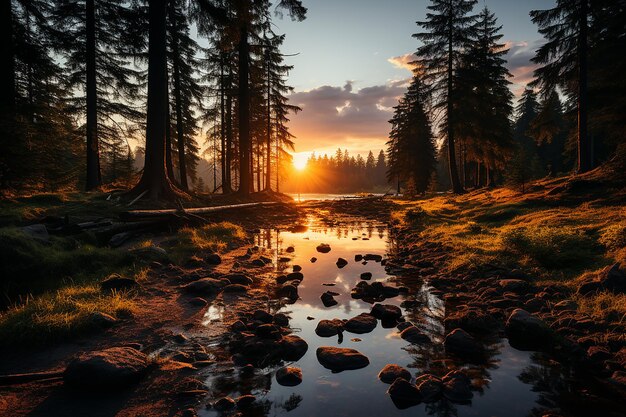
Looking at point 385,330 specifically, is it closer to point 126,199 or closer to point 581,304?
point 581,304

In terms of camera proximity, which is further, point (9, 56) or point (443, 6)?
point (443, 6)

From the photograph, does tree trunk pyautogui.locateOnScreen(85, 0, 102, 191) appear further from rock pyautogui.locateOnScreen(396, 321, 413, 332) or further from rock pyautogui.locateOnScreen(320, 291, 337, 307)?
rock pyautogui.locateOnScreen(396, 321, 413, 332)

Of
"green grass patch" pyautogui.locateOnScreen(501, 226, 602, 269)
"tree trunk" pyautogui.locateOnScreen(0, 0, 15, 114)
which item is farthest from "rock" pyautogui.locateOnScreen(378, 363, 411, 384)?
"tree trunk" pyautogui.locateOnScreen(0, 0, 15, 114)

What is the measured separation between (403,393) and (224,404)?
1.75m

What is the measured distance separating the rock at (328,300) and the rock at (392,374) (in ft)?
7.41

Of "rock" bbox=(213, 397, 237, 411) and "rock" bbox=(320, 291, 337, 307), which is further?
"rock" bbox=(320, 291, 337, 307)

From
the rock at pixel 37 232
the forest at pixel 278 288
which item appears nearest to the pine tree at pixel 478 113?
the forest at pixel 278 288

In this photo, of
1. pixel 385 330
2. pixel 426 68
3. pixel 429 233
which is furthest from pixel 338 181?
pixel 385 330

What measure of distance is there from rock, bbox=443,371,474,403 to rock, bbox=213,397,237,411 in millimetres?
2121

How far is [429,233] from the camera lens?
12.7m

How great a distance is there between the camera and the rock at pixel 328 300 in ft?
19.1

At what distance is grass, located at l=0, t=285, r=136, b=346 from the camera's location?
388cm

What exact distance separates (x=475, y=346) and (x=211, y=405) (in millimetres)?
3214

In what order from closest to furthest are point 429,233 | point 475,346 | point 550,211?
point 475,346
point 550,211
point 429,233
